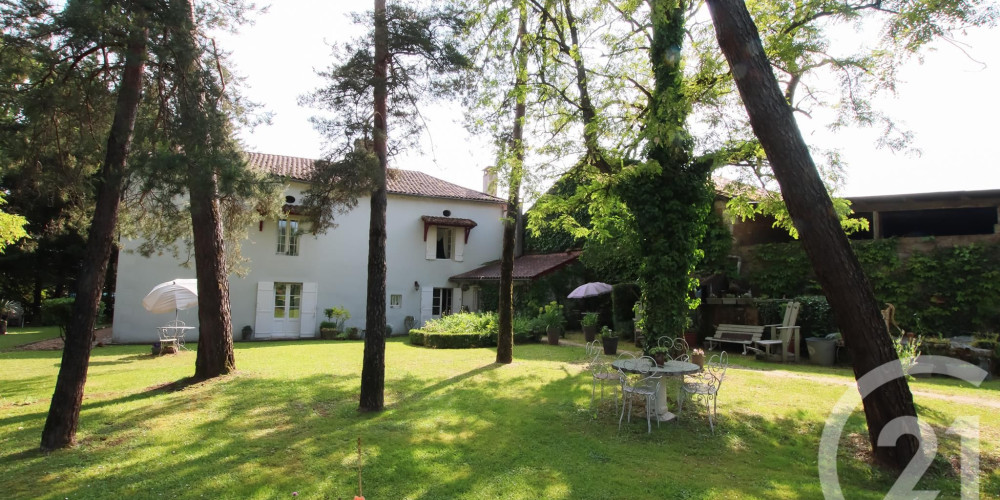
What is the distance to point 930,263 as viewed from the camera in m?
11.7

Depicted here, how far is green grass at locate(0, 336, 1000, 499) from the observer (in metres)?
4.58

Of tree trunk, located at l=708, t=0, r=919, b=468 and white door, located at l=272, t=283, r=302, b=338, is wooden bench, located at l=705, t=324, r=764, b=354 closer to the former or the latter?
tree trunk, located at l=708, t=0, r=919, b=468

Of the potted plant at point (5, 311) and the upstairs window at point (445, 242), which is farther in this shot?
the upstairs window at point (445, 242)

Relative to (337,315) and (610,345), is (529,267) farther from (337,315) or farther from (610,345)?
(337,315)

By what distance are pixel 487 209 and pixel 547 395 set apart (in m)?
15.8

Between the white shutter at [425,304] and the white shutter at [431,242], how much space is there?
4.86ft

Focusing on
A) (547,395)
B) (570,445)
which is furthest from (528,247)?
(570,445)

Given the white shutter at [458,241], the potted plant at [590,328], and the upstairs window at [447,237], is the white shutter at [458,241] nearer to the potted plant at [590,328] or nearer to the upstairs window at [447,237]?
the upstairs window at [447,237]

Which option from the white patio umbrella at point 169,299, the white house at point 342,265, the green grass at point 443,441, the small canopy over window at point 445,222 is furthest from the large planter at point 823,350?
the white patio umbrella at point 169,299

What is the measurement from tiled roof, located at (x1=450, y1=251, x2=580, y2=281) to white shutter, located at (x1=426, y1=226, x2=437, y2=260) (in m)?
1.40

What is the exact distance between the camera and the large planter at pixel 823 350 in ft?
37.6

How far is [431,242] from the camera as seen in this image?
2198 cm

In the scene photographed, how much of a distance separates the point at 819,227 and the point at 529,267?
615 inches

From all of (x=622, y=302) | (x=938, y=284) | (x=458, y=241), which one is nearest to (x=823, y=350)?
(x=938, y=284)
